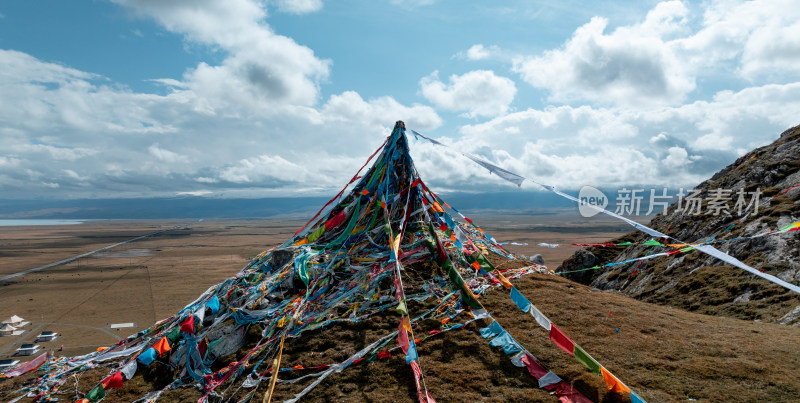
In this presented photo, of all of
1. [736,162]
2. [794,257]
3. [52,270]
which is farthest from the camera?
[52,270]

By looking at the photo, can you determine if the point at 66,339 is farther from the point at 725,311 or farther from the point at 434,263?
the point at 725,311

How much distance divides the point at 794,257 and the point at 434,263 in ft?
60.1

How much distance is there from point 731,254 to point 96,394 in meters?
32.3

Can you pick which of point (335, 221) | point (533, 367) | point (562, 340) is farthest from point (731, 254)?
point (335, 221)

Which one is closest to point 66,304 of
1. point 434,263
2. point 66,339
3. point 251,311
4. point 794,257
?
point 66,339

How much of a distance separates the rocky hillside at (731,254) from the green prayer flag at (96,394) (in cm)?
2435

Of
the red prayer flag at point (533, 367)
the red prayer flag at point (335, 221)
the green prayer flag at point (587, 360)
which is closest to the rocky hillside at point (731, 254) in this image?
the green prayer flag at point (587, 360)

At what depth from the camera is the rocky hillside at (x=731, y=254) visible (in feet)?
59.6

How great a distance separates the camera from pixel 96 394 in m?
12.1

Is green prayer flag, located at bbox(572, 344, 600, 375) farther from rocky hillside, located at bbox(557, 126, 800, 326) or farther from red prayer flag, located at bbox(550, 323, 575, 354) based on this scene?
rocky hillside, located at bbox(557, 126, 800, 326)

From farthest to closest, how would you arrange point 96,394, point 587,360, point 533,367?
point 96,394, point 533,367, point 587,360

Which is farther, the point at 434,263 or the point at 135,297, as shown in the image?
the point at 135,297

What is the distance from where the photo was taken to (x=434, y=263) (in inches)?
620

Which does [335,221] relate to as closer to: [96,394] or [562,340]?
[96,394]
